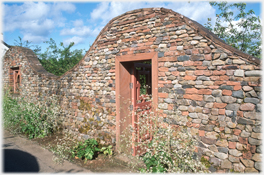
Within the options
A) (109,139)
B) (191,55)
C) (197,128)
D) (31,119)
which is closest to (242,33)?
(191,55)

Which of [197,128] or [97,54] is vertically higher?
[97,54]

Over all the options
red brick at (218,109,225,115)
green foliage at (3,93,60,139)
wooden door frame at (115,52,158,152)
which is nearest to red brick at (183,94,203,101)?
red brick at (218,109,225,115)

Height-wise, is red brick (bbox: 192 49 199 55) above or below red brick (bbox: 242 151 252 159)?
above

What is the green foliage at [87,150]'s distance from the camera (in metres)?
4.61

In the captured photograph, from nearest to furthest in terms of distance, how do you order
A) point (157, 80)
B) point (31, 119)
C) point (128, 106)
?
point (157, 80) < point (128, 106) < point (31, 119)

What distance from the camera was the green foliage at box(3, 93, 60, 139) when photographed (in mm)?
6387

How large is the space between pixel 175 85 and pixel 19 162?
13.6 feet

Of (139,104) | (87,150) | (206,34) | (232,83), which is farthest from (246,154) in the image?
(87,150)

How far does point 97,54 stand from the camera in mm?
5273

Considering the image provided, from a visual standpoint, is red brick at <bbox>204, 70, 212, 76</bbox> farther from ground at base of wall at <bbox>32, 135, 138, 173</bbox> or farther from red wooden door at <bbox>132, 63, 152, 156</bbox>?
ground at base of wall at <bbox>32, 135, 138, 173</bbox>

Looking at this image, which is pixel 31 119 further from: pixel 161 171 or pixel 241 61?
pixel 241 61

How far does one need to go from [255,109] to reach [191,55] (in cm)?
146

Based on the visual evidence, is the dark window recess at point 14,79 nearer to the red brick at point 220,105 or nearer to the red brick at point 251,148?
the red brick at point 220,105

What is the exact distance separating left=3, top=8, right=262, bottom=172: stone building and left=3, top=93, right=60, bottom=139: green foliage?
26.4 inches
